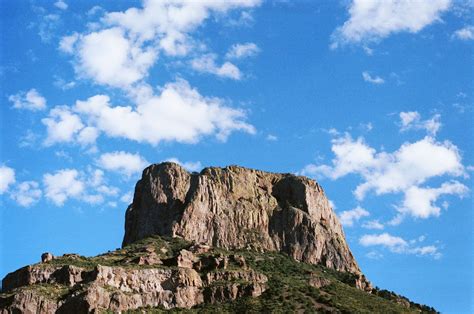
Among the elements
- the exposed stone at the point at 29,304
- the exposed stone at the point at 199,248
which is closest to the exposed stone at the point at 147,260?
the exposed stone at the point at 199,248

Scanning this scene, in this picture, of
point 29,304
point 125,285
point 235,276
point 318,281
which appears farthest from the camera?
point 318,281

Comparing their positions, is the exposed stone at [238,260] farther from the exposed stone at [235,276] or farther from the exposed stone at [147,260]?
the exposed stone at [147,260]

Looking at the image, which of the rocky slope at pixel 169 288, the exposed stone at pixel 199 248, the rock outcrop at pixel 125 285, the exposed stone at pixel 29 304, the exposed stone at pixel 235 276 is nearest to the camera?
the exposed stone at pixel 29 304

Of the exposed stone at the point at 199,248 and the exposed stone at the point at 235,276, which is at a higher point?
the exposed stone at the point at 199,248

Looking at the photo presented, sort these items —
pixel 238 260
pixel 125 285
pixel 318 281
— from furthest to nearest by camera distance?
pixel 318 281 < pixel 238 260 < pixel 125 285

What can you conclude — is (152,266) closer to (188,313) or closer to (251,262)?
(188,313)

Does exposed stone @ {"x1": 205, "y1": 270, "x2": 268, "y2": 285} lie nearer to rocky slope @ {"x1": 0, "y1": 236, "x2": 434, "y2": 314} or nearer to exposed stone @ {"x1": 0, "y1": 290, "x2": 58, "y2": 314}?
rocky slope @ {"x1": 0, "y1": 236, "x2": 434, "y2": 314}

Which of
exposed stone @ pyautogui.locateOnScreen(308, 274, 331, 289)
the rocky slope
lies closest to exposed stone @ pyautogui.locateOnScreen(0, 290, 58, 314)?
the rocky slope

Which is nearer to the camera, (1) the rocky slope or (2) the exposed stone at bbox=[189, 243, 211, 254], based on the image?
(1) the rocky slope

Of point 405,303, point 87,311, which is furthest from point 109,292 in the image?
point 405,303

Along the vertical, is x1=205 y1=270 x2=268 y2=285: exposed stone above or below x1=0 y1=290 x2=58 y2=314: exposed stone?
above

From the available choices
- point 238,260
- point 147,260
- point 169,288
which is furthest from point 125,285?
point 238,260

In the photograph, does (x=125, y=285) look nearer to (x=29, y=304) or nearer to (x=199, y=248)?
(x=29, y=304)

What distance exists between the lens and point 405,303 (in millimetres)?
192500
